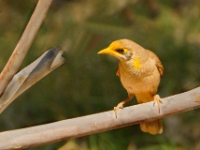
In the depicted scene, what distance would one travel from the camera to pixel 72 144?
1921 mm

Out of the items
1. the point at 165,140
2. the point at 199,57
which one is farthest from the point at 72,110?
the point at 199,57

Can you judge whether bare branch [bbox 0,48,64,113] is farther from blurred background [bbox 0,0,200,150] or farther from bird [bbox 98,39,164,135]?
blurred background [bbox 0,0,200,150]

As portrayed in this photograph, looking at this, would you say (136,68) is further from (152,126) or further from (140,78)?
(152,126)

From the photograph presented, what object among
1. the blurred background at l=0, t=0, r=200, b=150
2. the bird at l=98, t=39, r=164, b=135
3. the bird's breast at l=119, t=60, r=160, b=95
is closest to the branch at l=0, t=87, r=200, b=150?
the bird at l=98, t=39, r=164, b=135

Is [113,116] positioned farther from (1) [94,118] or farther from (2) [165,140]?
(2) [165,140]

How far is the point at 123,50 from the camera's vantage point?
4.00ft

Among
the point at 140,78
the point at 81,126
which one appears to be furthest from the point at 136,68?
the point at 81,126

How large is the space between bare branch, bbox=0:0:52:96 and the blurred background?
1.99 ft

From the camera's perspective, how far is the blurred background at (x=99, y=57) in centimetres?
186

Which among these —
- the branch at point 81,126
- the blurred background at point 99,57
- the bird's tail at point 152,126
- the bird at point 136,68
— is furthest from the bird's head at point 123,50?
the blurred background at point 99,57

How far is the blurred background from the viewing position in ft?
6.12

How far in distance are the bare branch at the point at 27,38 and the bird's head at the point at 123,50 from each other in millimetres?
186

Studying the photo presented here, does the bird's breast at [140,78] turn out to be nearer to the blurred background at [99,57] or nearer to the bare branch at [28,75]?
the bare branch at [28,75]

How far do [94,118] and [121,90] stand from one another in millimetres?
825
